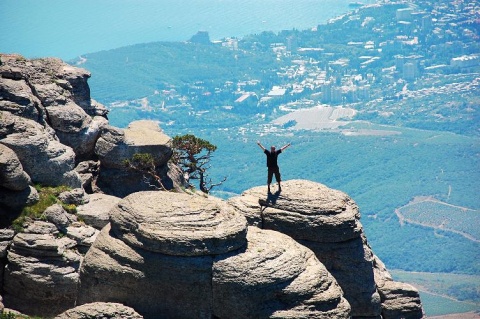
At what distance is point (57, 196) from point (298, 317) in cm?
2121

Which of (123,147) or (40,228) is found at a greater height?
(123,147)

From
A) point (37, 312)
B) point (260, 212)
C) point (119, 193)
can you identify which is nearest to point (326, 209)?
point (260, 212)

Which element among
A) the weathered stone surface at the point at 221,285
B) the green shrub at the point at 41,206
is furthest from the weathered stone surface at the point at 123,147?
the weathered stone surface at the point at 221,285

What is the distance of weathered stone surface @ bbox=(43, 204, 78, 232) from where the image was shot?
166 ft

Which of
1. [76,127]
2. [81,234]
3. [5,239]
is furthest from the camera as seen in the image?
[76,127]

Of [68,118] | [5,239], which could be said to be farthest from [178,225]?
[68,118]

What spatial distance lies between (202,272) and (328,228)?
29.8 feet

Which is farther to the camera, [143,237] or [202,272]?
[143,237]

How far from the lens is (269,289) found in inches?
1524

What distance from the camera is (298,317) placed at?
3838 cm

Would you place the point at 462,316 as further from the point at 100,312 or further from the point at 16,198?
the point at 100,312

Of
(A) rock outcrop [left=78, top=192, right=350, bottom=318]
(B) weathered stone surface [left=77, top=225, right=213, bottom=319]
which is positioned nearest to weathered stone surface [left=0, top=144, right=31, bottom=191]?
(A) rock outcrop [left=78, top=192, right=350, bottom=318]

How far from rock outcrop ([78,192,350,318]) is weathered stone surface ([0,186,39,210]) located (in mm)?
11774

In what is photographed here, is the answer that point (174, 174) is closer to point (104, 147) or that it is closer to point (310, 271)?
point (104, 147)
